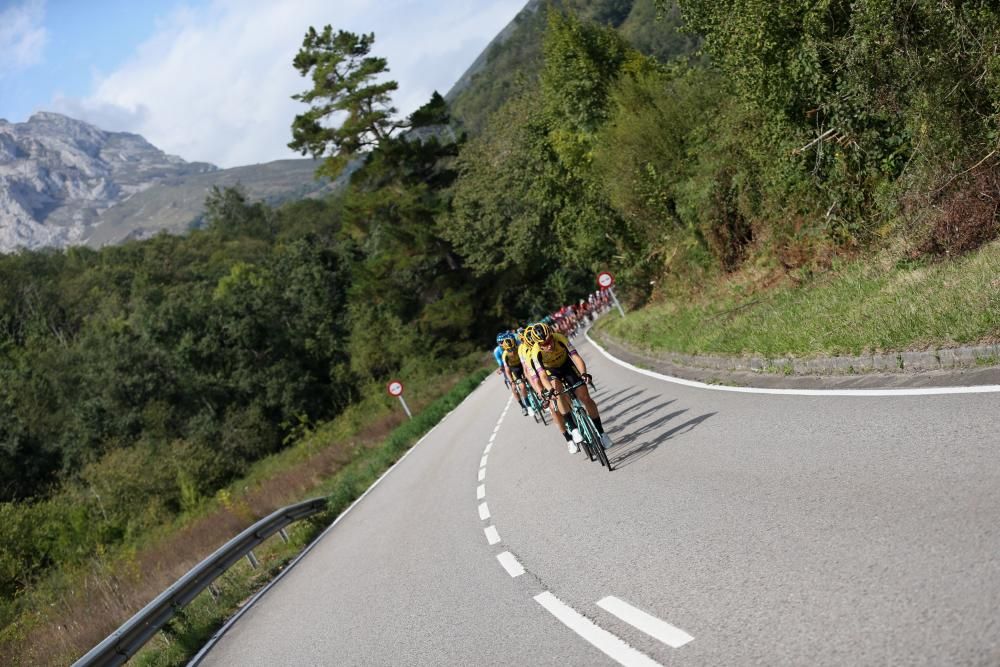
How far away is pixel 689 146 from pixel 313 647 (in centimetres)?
2354

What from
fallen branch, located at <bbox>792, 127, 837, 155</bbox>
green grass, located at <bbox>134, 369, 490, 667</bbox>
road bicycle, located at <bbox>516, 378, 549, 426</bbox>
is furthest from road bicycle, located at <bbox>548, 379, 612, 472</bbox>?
fallen branch, located at <bbox>792, 127, 837, 155</bbox>

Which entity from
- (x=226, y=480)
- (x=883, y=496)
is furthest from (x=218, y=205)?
(x=883, y=496)

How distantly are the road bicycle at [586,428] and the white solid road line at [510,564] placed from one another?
102 inches

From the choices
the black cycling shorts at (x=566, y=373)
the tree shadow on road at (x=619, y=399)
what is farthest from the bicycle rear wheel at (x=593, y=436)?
the tree shadow on road at (x=619, y=399)

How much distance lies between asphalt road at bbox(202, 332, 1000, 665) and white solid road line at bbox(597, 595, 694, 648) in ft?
0.06

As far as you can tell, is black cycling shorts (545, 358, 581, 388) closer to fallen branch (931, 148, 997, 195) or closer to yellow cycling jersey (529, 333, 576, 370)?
yellow cycling jersey (529, 333, 576, 370)

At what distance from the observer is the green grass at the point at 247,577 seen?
9.79 meters

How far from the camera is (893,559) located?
4793 millimetres

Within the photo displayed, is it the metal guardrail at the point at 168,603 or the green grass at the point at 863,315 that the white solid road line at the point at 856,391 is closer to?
the green grass at the point at 863,315

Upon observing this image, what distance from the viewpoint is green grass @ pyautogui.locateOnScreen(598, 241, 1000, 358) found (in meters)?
9.05

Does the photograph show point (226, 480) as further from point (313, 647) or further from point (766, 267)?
point (313, 647)

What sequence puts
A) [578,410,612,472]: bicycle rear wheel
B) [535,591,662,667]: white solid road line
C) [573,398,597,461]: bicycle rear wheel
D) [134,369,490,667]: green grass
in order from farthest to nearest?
[573,398,597,461]: bicycle rear wheel → [578,410,612,472]: bicycle rear wheel → [134,369,490,667]: green grass → [535,591,662,667]: white solid road line

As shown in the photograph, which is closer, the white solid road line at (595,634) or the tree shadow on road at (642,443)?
the white solid road line at (595,634)

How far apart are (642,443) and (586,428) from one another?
3.08ft
